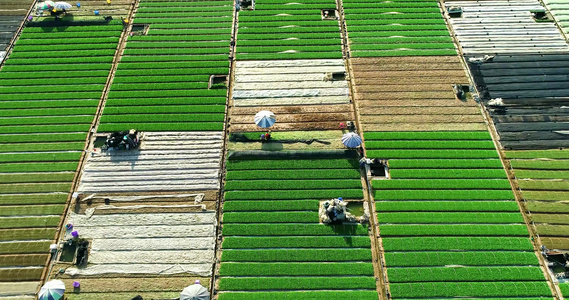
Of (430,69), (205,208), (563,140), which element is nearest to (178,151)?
(205,208)

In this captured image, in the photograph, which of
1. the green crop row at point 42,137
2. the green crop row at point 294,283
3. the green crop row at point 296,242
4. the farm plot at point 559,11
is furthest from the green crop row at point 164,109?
the farm plot at point 559,11

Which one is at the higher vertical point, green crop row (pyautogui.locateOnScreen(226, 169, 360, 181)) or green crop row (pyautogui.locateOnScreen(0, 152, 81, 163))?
green crop row (pyautogui.locateOnScreen(0, 152, 81, 163))

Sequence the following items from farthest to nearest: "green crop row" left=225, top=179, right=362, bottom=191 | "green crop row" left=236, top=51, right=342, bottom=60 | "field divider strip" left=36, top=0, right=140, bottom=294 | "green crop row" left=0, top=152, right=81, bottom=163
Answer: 1. "green crop row" left=236, top=51, right=342, bottom=60
2. "green crop row" left=0, top=152, right=81, bottom=163
3. "green crop row" left=225, top=179, right=362, bottom=191
4. "field divider strip" left=36, top=0, right=140, bottom=294

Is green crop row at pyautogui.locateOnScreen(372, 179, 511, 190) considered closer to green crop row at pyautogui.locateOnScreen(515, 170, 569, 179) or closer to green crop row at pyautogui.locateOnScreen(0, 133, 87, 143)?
green crop row at pyautogui.locateOnScreen(515, 170, 569, 179)

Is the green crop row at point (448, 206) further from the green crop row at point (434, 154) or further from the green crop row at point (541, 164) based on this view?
the green crop row at point (434, 154)

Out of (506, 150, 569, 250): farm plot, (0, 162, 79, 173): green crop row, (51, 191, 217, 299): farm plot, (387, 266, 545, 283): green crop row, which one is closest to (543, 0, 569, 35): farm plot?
(506, 150, 569, 250): farm plot

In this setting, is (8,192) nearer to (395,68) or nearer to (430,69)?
(395,68)
